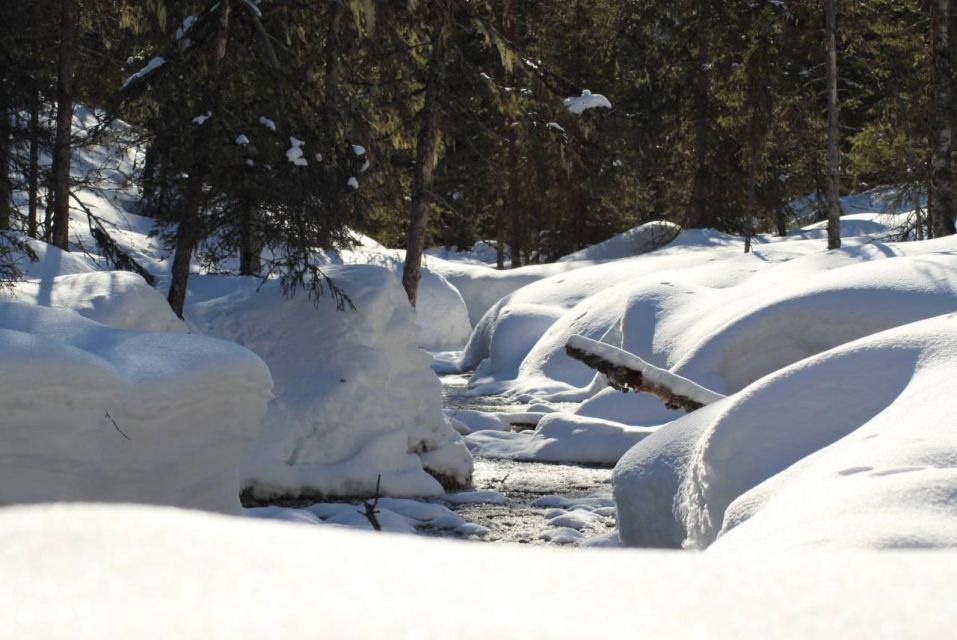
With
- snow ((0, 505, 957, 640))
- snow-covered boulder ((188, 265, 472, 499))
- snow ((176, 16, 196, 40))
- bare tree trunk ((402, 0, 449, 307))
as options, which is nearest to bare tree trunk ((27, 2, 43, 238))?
snow ((176, 16, 196, 40))

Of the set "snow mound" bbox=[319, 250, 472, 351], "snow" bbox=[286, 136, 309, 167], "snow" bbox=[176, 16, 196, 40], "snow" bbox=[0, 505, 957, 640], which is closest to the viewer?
"snow" bbox=[0, 505, 957, 640]

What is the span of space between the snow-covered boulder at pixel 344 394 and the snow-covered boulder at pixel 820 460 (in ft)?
13.5

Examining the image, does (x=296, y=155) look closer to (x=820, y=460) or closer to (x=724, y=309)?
(x=724, y=309)

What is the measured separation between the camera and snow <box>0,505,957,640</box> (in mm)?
983

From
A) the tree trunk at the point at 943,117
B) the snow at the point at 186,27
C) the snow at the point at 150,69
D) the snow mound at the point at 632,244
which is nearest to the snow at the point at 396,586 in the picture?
the snow at the point at 150,69

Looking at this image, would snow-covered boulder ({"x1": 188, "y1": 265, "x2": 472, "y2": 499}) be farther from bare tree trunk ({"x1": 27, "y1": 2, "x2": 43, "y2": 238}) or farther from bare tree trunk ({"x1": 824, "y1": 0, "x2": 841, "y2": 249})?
bare tree trunk ({"x1": 824, "y1": 0, "x2": 841, "y2": 249})

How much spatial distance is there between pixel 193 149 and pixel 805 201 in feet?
95.2

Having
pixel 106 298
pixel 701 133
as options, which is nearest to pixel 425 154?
pixel 106 298

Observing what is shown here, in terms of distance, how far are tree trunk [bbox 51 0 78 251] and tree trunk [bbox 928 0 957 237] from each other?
13.1m

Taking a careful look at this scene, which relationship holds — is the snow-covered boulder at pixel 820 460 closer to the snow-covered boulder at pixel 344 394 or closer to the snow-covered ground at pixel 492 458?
the snow-covered ground at pixel 492 458

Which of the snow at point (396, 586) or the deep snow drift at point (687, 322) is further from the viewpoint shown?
the deep snow drift at point (687, 322)

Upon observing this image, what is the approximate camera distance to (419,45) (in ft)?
49.4

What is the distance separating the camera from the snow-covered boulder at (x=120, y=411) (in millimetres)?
5527

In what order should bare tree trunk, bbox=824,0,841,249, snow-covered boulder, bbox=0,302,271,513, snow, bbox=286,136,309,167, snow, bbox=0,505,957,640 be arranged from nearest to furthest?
snow, bbox=0,505,957,640
snow-covered boulder, bbox=0,302,271,513
snow, bbox=286,136,309,167
bare tree trunk, bbox=824,0,841,249
